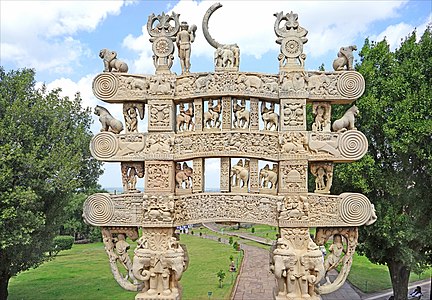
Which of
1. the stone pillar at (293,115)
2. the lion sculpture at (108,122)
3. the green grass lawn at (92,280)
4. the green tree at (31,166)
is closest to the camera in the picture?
the stone pillar at (293,115)

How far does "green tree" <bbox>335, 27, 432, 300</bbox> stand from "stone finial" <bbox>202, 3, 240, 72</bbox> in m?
5.67

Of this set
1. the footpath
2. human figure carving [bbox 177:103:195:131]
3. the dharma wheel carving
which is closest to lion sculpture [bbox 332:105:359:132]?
the dharma wheel carving

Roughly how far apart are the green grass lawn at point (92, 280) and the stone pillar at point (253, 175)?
8.87m

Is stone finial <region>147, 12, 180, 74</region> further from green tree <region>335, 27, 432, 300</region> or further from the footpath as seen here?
the footpath

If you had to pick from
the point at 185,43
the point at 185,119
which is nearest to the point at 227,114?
the point at 185,119

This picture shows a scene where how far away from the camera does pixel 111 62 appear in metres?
8.23

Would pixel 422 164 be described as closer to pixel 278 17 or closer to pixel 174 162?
pixel 278 17

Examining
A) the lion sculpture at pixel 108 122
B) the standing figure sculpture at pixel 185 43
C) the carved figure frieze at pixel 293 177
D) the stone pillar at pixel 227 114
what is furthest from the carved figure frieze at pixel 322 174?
the lion sculpture at pixel 108 122

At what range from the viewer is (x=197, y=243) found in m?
30.1

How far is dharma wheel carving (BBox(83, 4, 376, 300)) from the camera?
762 cm

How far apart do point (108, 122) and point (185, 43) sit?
2481mm

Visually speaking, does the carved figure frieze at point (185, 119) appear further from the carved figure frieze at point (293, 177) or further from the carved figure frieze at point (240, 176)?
the carved figure frieze at point (293, 177)

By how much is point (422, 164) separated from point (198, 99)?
8252mm

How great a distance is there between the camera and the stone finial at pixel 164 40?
8.12 m
